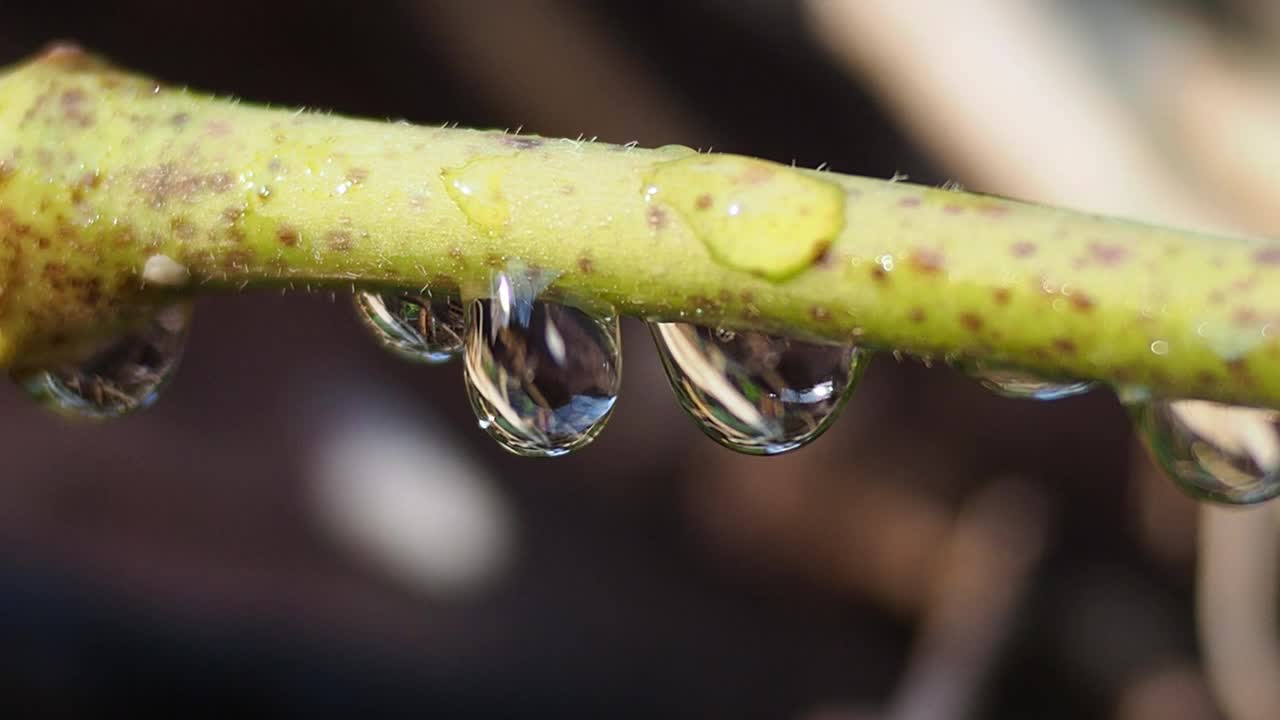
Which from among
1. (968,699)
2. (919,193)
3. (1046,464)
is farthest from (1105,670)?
(919,193)

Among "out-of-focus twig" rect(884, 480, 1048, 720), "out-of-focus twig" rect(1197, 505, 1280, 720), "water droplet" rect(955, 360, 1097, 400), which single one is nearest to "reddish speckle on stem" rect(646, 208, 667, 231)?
"water droplet" rect(955, 360, 1097, 400)

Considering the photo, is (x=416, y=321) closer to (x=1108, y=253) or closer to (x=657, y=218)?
(x=657, y=218)

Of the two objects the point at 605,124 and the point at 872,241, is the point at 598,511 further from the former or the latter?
the point at 872,241

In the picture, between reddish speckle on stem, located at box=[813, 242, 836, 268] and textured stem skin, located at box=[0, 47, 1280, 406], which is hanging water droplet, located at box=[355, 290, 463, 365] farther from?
reddish speckle on stem, located at box=[813, 242, 836, 268]

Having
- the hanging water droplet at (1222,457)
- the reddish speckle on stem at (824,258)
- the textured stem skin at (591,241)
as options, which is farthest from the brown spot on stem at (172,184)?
the hanging water droplet at (1222,457)

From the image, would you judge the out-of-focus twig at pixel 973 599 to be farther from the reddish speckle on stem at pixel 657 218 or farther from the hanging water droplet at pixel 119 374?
the reddish speckle on stem at pixel 657 218

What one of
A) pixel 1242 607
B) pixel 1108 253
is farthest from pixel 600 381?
pixel 1242 607
